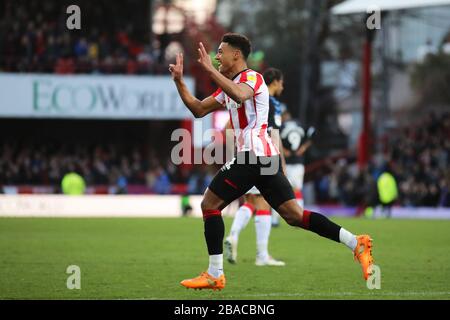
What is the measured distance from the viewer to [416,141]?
36531 millimetres

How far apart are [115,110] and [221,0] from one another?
2775cm

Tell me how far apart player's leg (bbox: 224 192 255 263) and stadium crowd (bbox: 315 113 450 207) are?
53.3 feet

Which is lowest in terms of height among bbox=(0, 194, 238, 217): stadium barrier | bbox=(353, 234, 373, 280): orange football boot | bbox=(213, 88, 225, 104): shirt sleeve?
bbox=(0, 194, 238, 217): stadium barrier

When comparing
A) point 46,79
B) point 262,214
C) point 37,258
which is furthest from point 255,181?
point 46,79

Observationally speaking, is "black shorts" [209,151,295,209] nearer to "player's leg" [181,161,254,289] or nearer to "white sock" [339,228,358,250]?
"player's leg" [181,161,254,289]

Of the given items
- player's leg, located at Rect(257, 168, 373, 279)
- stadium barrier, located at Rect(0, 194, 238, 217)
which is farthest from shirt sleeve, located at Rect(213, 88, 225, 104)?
stadium barrier, located at Rect(0, 194, 238, 217)

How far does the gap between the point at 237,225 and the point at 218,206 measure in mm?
3304

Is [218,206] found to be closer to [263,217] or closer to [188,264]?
[188,264]

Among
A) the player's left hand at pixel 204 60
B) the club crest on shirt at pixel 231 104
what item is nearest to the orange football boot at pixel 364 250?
the club crest on shirt at pixel 231 104

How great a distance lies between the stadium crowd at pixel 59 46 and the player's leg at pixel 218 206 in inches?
945

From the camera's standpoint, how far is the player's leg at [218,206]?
375 inches

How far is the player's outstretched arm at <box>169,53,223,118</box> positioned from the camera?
30.4 ft

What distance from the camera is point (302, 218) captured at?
9.76 metres
